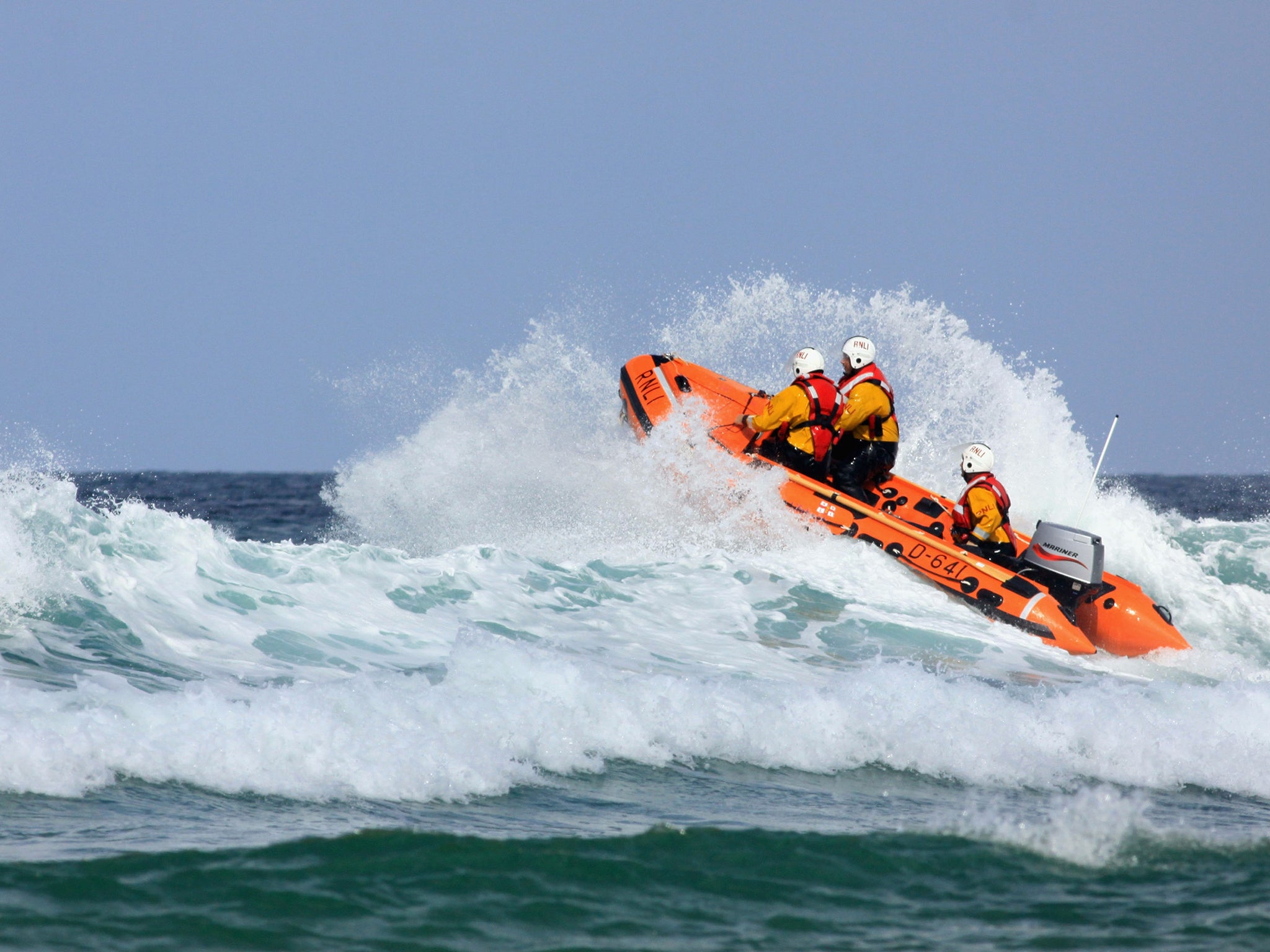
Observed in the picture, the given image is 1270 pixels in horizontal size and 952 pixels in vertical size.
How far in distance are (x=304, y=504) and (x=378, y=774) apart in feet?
63.4

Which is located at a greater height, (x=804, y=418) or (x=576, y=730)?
(x=804, y=418)

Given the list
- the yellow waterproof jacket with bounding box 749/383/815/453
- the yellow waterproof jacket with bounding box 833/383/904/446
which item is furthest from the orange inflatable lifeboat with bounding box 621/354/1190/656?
the yellow waterproof jacket with bounding box 833/383/904/446

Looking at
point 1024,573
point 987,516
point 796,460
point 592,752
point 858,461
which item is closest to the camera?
point 592,752

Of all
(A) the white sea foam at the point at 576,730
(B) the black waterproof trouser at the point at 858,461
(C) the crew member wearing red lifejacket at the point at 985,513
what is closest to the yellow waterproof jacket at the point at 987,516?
(C) the crew member wearing red lifejacket at the point at 985,513

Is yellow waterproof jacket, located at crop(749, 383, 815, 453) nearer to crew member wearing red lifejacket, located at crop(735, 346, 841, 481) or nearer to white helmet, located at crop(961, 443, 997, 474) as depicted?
crew member wearing red lifejacket, located at crop(735, 346, 841, 481)

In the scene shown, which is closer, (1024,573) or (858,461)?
(1024,573)

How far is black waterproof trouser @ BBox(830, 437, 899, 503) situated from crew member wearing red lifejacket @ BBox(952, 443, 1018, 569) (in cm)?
74

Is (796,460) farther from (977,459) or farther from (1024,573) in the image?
(1024,573)

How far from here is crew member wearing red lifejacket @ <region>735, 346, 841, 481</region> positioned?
891 cm

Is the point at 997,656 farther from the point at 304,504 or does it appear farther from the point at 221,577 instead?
the point at 304,504

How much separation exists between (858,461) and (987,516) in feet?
3.88

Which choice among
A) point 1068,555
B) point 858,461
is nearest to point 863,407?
point 858,461

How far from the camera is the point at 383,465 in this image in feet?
37.0

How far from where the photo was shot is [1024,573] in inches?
326
